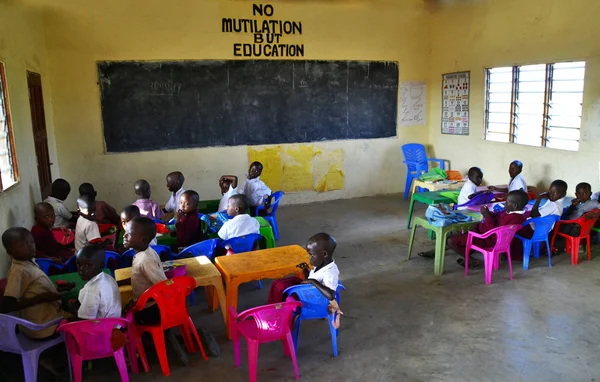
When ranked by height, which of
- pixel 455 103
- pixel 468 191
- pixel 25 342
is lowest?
pixel 25 342

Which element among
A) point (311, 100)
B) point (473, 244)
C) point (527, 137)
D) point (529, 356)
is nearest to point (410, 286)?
point (473, 244)

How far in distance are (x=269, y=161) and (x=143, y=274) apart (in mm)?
4849

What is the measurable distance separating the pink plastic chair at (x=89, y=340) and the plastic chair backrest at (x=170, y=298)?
20cm

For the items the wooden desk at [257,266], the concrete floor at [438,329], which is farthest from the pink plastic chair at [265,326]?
the wooden desk at [257,266]

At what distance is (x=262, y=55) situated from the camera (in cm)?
736

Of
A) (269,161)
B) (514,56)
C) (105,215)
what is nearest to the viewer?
(105,215)

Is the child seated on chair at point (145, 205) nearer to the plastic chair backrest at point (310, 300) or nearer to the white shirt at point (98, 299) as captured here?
the white shirt at point (98, 299)

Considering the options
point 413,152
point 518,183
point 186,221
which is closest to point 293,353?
point 186,221

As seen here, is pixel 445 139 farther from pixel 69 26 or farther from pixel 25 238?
pixel 25 238

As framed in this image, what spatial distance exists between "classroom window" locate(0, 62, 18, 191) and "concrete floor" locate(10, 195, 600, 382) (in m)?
2.17

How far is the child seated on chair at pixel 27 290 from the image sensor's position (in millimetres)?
2732

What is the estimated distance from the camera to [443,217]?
4.61 meters

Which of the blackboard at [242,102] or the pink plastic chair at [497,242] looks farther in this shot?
the blackboard at [242,102]

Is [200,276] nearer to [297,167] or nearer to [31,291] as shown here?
[31,291]
